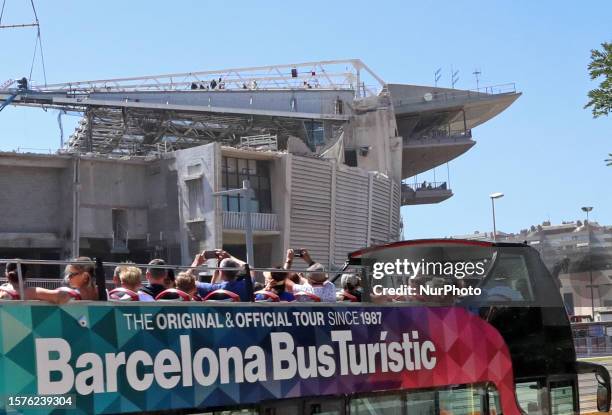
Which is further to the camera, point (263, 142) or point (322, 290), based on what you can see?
point (263, 142)

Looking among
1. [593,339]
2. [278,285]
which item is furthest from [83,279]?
[593,339]

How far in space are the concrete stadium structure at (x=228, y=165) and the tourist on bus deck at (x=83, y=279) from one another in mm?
36295

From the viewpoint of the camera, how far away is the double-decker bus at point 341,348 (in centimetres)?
585

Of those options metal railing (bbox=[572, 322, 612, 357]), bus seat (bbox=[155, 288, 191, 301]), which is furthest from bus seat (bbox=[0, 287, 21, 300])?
metal railing (bbox=[572, 322, 612, 357])

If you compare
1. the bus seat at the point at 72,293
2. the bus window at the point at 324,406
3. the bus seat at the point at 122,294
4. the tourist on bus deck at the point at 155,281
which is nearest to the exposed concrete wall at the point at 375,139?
the bus window at the point at 324,406

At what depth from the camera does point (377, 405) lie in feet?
25.9

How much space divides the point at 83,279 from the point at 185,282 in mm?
1086

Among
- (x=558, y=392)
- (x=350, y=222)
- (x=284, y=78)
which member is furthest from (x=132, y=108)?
(x=558, y=392)

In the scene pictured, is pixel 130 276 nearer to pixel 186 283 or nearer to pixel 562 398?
pixel 186 283

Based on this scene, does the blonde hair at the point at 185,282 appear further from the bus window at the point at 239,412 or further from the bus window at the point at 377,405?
the bus window at the point at 377,405

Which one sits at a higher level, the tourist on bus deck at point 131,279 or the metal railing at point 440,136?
the metal railing at point 440,136

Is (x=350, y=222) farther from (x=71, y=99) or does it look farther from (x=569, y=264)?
(x=71, y=99)

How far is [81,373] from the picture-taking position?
5.89 metres

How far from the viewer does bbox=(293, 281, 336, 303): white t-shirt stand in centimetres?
808
